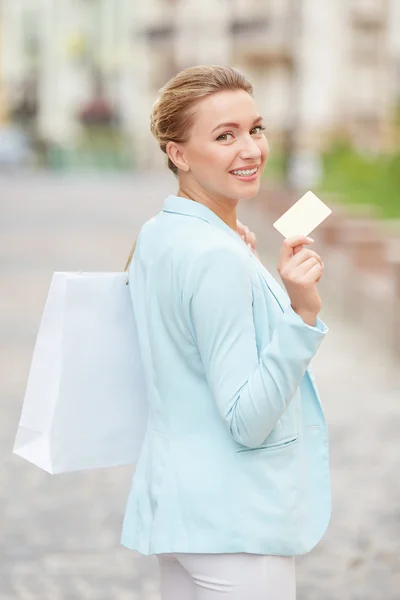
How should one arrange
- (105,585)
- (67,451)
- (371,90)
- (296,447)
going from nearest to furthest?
(296,447) < (67,451) < (105,585) < (371,90)

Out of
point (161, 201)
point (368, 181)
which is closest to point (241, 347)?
point (368, 181)

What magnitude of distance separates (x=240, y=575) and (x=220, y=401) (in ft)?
1.32

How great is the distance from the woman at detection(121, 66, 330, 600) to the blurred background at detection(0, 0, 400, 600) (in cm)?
212

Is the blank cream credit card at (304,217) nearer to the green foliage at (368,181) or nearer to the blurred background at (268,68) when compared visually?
the green foliage at (368,181)

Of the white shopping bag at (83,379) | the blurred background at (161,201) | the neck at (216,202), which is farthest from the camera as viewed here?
the blurred background at (161,201)

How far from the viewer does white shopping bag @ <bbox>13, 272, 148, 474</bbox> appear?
2.77 meters

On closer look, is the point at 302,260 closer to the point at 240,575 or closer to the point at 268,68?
the point at 240,575

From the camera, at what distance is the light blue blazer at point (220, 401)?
95.4 inches

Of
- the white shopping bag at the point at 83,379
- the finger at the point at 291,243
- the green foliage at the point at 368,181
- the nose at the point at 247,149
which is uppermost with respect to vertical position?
the nose at the point at 247,149

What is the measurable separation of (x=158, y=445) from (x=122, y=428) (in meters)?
0.24

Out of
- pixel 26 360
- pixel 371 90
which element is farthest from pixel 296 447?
pixel 371 90

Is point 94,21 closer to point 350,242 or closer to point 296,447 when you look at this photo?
point 350,242

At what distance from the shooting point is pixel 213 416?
2.55 m

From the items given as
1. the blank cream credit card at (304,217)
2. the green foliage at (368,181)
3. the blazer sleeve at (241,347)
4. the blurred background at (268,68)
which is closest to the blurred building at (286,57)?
the blurred background at (268,68)
